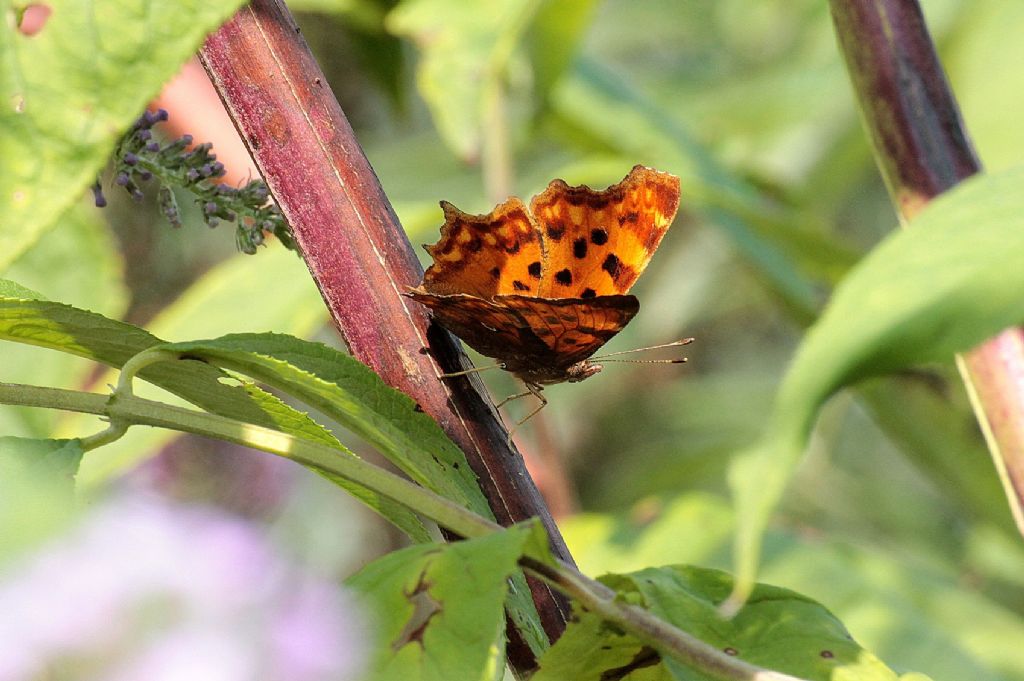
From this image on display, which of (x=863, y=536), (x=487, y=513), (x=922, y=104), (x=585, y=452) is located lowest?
(x=863, y=536)

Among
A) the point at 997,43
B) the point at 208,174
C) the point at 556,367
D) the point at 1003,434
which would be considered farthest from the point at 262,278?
the point at 997,43

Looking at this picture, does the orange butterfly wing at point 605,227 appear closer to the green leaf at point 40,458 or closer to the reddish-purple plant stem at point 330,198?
the reddish-purple plant stem at point 330,198

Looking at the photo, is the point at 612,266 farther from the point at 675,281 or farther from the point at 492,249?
the point at 675,281

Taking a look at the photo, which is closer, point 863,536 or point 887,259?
point 887,259

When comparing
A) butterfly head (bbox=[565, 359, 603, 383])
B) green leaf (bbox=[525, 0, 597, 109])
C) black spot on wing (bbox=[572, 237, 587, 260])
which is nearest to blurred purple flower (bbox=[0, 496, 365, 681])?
black spot on wing (bbox=[572, 237, 587, 260])

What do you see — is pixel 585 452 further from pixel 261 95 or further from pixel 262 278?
pixel 261 95

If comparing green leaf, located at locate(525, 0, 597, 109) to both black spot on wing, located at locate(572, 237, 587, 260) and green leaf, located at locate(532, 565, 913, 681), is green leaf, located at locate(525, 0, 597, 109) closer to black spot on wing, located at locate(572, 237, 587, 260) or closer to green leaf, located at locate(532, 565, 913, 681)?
black spot on wing, located at locate(572, 237, 587, 260)

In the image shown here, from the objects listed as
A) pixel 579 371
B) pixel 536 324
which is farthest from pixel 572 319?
pixel 579 371
